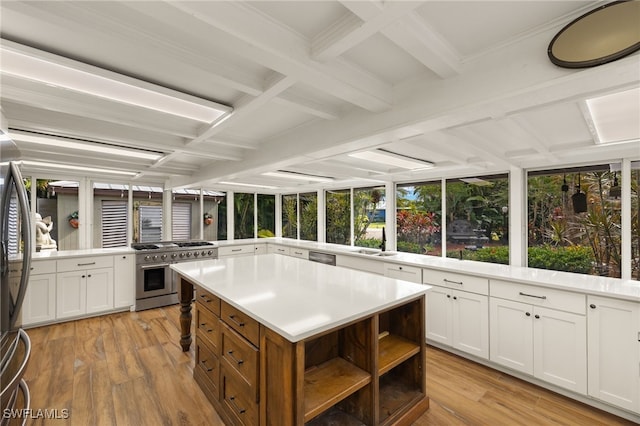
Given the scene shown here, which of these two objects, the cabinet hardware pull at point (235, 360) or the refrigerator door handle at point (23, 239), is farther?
the cabinet hardware pull at point (235, 360)

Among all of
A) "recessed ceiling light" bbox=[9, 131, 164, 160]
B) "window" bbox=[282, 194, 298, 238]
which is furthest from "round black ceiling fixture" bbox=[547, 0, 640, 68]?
"window" bbox=[282, 194, 298, 238]

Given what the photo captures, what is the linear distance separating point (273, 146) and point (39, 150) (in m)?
2.52

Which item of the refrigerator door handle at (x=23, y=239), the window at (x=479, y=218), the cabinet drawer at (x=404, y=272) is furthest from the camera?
the window at (x=479, y=218)

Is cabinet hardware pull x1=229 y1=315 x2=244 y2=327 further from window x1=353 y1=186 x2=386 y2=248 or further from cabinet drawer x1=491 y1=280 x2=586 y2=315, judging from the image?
window x1=353 y1=186 x2=386 y2=248

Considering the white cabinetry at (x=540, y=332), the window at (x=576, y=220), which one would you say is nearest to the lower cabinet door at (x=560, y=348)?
the white cabinetry at (x=540, y=332)

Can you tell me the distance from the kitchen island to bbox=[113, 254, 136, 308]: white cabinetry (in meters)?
2.46

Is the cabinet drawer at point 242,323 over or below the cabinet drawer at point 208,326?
over

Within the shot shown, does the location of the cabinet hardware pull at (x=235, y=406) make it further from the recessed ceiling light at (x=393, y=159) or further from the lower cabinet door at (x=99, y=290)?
the lower cabinet door at (x=99, y=290)

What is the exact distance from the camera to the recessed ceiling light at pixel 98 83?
125 cm

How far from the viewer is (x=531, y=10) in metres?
1.04

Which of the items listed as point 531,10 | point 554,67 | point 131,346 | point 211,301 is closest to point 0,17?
point 211,301

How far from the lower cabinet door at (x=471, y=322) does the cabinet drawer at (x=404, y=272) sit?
43 centimetres

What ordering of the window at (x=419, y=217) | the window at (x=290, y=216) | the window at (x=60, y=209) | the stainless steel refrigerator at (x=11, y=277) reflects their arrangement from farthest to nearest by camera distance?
the window at (x=290, y=216)
the window at (x=60, y=209)
the window at (x=419, y=217)
the stainless steel refrigerator at (x=11, y=277)
